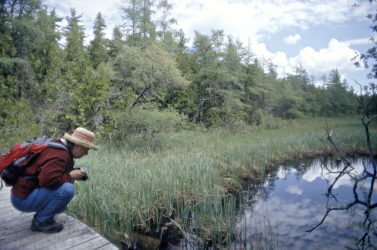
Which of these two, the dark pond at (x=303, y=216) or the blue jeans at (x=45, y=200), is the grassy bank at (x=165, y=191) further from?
the blue jeans at (x=45, y=200)

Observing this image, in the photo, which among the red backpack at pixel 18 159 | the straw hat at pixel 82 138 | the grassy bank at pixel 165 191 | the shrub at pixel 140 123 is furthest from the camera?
the shrub at pixel 140 123

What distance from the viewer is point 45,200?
9.49 feet

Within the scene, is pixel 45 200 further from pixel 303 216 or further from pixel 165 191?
pixel 303 216

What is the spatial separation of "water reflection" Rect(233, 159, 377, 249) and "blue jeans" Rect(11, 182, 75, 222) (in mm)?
2465

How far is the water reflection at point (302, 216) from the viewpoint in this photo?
475cm

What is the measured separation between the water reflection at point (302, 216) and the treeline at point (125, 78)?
18.1ft

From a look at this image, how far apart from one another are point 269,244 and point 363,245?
1602 mm

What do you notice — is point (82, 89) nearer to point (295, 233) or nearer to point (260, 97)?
point (295, 233)

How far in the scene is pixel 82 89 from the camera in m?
10.5

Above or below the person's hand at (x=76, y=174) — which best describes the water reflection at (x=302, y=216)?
below

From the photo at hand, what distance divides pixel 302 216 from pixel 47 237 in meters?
4.94

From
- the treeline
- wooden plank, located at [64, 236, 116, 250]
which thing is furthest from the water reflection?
the treeline

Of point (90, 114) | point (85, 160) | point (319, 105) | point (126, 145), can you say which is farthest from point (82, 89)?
point (319, 105)

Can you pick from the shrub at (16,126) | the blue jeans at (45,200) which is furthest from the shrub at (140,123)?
the blue jeans at (45,200)
